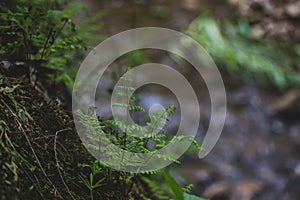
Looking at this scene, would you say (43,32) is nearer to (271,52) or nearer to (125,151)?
(125,151)

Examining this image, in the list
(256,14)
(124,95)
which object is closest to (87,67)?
(124,95)

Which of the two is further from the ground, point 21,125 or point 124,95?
point 124,95

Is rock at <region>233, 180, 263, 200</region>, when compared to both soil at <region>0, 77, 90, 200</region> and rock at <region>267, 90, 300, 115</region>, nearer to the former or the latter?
rock at <region>267, 90, 300, 115</region>

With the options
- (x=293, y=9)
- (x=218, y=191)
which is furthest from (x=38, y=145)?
(x=293, y=9)

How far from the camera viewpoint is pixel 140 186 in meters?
1.80

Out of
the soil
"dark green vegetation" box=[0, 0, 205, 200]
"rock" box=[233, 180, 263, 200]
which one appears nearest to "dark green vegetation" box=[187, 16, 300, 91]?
"rock" box=[233, 180, 263, 200]

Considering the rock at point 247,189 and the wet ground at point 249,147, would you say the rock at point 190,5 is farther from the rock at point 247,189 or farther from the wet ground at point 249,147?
the rock at point 247,189

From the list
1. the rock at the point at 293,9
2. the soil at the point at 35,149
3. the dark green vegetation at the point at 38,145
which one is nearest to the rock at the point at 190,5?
the rock at the point at 293,9

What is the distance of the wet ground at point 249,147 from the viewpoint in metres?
4.16

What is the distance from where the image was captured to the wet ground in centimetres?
416

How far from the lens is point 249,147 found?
4758mm

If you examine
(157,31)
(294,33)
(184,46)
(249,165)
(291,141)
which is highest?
(294,33)

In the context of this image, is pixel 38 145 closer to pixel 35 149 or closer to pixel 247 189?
pixel 35 149

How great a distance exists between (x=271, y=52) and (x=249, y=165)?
224 centimetres
